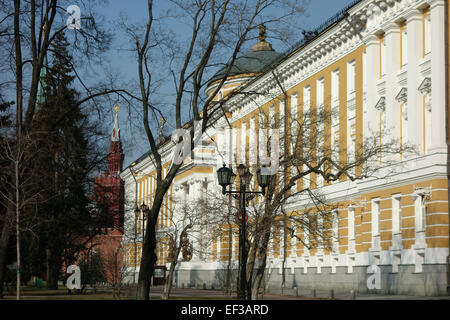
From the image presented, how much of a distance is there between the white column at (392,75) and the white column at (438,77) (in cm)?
368

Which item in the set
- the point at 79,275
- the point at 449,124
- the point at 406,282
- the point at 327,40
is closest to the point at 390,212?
the point at 406,282

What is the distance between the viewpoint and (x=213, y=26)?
81.5 ft

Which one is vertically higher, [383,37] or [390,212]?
[383,37]

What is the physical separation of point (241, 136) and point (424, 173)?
23261mm

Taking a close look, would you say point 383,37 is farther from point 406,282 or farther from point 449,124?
point 406,282

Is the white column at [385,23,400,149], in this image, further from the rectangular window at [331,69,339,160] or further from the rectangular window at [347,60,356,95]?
the rectangular window at [331,69,339,160]

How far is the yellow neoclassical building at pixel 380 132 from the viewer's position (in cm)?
3325

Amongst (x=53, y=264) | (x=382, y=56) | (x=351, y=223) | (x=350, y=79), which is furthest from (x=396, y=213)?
(x=53, y=264)

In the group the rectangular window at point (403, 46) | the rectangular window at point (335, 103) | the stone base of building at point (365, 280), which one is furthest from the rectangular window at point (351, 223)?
the rectangular window at point (403, 46)

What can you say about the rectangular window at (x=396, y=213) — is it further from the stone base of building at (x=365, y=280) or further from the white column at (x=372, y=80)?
the white column at (x=372, y=80)

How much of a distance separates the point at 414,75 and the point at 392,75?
87.7 inches

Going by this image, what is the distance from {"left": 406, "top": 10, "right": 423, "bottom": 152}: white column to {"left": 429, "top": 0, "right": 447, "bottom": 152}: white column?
157cm

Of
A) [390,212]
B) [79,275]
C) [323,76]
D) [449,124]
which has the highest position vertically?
[323,76]
